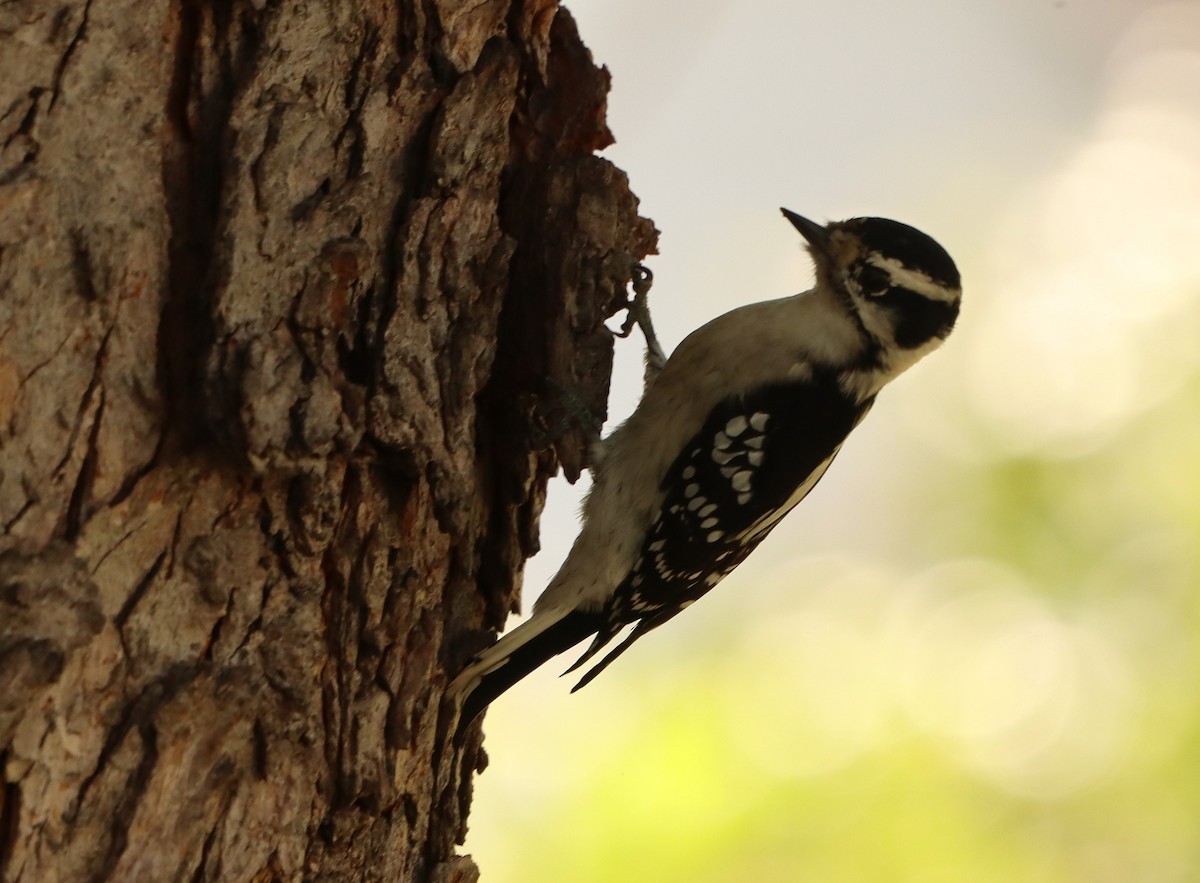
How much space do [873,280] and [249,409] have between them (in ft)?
6.95

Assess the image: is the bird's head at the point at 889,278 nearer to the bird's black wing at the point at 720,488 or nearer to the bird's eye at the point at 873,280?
the bird's eye at the point at 873,280

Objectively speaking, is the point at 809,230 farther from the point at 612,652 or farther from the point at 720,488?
the point at 612,652

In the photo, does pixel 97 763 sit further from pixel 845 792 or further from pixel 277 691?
pixel 845 792

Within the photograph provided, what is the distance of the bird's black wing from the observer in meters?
3.49

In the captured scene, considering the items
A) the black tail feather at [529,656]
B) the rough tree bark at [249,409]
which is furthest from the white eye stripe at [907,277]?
the black tail feather at [529,656]

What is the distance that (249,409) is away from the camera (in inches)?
83.8

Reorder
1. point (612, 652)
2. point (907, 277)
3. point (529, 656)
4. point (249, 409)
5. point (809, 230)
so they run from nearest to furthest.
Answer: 1. point (249, 409)
2. point (529, 656)
3. point (612, 652)
4. point (907, 277)
5. point (809, 230)

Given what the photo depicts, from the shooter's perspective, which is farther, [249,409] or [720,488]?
[720,488]

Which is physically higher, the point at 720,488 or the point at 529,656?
the point at 720,488

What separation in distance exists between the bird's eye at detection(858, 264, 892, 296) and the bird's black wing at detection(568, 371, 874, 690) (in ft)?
1.02

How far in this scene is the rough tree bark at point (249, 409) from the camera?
1.97 m

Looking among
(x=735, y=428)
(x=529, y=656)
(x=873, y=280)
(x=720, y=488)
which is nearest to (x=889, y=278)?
(x=873, y=280)

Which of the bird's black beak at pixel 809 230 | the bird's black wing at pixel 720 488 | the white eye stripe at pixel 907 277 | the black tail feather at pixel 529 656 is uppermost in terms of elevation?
the bird's black beak at pixel 809 230

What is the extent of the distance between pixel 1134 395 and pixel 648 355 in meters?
2.72
